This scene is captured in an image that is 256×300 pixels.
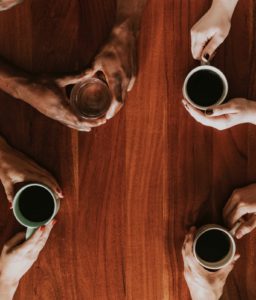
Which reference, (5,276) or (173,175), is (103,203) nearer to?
(173,175)

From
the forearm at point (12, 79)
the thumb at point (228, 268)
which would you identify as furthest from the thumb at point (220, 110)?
the forearm at point (12, 79)

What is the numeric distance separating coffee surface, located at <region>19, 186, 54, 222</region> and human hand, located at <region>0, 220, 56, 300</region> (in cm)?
7

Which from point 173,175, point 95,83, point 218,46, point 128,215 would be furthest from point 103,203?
point 218,46

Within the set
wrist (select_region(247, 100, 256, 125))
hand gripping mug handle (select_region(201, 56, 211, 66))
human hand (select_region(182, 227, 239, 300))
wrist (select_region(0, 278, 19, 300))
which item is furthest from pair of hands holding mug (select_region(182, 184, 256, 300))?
wrist (select_region(0, 278, 19, 300))

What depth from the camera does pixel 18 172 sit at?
1.14 m

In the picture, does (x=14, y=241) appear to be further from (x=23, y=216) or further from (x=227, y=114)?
(x=227, y=114)

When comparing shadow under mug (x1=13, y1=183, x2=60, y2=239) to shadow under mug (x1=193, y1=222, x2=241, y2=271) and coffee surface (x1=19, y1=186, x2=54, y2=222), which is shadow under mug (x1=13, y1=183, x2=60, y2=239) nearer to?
coffee surface (x1=19, y1=186, x2=54, y2=222)

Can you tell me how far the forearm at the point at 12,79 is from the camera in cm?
115

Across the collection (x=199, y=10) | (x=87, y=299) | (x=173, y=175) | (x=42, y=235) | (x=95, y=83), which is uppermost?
(x=199, y=10)

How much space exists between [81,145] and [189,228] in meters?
0.34

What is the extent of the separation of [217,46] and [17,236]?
2.23ft

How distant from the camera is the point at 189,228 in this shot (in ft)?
3.84

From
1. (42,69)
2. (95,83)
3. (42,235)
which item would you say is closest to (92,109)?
(95,83)

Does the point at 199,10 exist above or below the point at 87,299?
above
